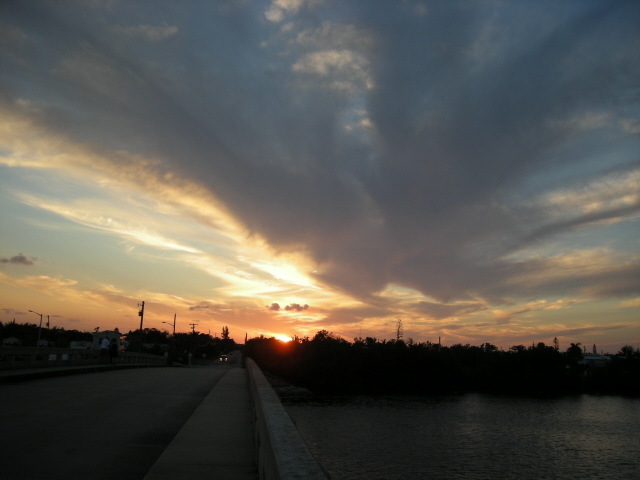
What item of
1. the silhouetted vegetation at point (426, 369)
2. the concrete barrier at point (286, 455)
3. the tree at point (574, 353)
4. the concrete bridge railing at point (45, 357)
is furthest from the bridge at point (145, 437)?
the tree at point (574, 353)

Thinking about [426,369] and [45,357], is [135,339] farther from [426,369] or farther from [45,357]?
[45,357]

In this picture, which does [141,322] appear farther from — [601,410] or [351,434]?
[601,410]

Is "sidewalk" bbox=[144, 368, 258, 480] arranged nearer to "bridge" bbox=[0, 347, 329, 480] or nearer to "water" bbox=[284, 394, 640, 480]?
"bridge" bbox=[0, 347, 329, 480]

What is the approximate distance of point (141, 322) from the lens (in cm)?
7394

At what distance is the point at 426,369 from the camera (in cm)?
11456

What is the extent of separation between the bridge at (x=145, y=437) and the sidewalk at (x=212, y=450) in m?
0.01

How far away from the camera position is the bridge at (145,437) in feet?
17.0

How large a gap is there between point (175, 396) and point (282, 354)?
109 metres

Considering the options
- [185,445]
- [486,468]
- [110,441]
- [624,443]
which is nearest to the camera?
[185,445]

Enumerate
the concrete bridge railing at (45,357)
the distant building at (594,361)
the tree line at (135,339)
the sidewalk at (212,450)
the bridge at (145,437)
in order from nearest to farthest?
the bridge at (145,437) < the sidewalk at (212,450) < the concrete bridge railing at (45,357) < the tree line at (135,339) < the distant building at (594,361)

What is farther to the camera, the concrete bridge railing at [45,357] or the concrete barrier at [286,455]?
the concrete bridge railing at [45,357]

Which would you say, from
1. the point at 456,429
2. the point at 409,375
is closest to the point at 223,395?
the point at 456,429

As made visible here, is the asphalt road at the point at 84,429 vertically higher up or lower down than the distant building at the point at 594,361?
higher up

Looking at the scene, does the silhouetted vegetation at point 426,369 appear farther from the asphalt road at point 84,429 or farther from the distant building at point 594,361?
the asphalt road at point 84,429
